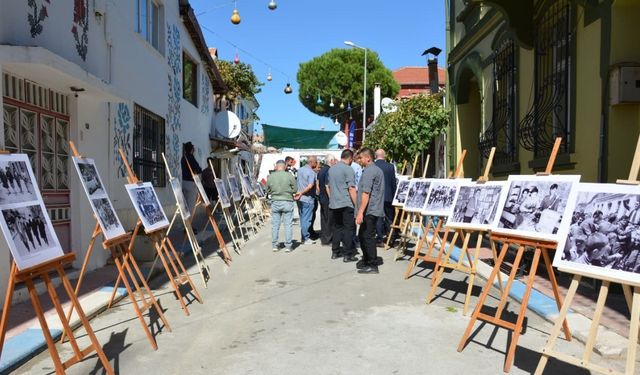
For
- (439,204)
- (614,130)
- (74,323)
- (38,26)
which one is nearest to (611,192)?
(614,130)

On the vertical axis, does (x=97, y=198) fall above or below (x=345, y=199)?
above

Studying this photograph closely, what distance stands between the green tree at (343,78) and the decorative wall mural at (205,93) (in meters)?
26.1

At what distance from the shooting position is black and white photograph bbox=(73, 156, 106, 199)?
15.5 ft

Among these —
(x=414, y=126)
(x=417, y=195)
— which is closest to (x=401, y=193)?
(x=417, y=195)

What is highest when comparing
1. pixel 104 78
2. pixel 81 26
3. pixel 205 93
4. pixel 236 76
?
pixel 236 76

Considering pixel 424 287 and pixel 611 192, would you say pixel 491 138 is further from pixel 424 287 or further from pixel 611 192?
pixel 611 192

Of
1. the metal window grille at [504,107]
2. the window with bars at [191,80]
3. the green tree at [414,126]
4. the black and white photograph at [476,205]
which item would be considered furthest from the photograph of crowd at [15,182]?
the window with bars at [191,80]

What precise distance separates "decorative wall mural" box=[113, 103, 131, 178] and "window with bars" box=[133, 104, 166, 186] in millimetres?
648

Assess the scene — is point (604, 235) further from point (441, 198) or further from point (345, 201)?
point (345, 201)

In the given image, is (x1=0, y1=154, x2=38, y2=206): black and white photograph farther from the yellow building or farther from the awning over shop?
the awning over shop

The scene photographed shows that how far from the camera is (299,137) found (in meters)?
33.1

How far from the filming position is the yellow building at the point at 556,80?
619 cm

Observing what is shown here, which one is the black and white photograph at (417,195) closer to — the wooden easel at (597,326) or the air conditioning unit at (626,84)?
the air conditioning unit at (626,84)

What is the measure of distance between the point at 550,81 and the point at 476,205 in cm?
369
